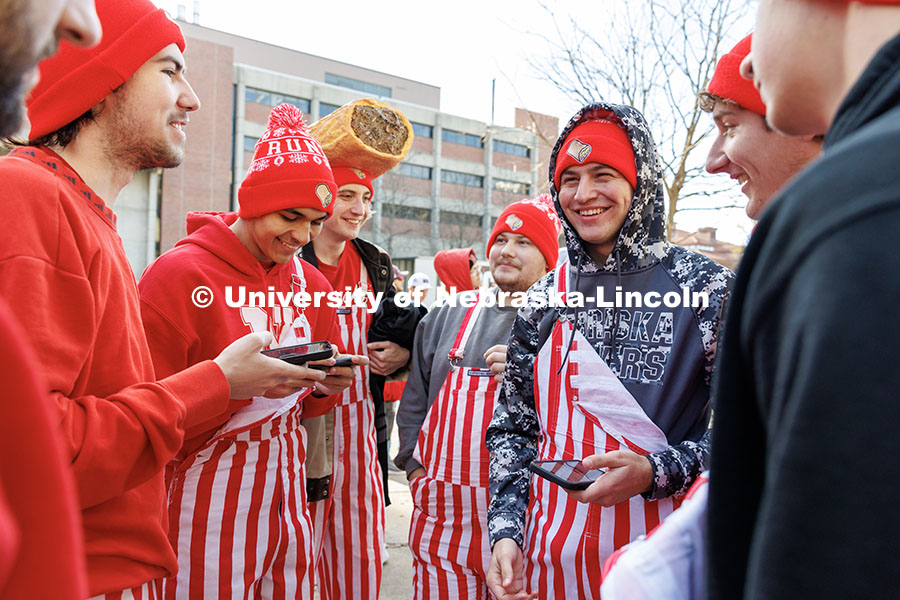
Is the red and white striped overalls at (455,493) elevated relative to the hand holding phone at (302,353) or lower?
lower

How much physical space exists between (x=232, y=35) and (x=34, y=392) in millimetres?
47317

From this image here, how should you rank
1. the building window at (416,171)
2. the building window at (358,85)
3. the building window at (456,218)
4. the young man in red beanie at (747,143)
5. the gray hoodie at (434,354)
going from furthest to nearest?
the building window at (358,85)
the building window at (416,171)
the building window at (456,218)
the gray hoodie at (434,354)
the young man in red beanie at (747,143)

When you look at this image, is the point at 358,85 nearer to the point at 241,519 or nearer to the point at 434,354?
the point at 434,354

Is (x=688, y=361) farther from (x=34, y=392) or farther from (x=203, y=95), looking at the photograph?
(x=203, y=95)

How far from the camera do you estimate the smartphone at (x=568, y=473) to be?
1.67 meters

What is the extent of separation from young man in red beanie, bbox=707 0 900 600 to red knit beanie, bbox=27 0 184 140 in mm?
1734

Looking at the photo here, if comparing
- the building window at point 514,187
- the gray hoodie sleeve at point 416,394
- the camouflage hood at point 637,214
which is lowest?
the gray hoodie sleeve at point 416,394

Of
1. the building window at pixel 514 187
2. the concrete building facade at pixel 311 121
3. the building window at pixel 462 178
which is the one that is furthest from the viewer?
the building window at pixel 462 178

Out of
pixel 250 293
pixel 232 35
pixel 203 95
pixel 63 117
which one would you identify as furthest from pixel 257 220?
pixel 232 35

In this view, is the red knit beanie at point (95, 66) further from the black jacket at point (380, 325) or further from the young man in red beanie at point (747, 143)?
the black jacket at point (380, 325)

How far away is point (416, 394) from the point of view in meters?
3.34

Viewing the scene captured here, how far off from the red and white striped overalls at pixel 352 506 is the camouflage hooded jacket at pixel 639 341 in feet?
4.33

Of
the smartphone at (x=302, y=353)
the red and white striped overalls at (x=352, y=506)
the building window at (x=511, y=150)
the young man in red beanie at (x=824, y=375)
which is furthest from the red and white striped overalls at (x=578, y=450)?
the building window at (x=511, y=150)

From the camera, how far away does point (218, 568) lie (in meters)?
2.32
